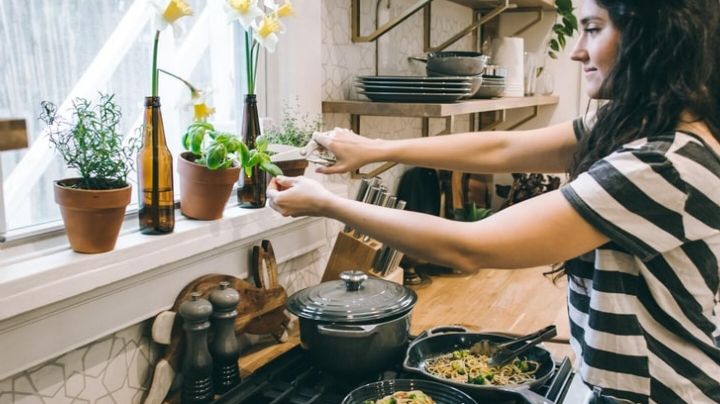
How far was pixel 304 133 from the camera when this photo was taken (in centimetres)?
156

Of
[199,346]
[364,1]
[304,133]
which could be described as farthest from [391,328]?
[364,1]

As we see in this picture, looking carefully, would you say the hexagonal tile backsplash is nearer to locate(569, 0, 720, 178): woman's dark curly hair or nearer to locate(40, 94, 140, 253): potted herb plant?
locate(40, 94, 140, 253): potted herb plant

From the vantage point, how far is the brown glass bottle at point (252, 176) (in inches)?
57.8

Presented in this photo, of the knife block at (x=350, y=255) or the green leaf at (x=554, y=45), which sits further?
the green leaf at (x=554, y=45)

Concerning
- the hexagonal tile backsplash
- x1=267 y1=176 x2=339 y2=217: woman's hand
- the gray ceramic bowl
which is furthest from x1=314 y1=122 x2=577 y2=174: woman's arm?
the gray ceramic bowl

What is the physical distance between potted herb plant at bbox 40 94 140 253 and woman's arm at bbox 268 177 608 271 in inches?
11.8

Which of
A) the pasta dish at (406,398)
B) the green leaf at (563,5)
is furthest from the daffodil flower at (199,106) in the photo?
the green leaf at (563,5)

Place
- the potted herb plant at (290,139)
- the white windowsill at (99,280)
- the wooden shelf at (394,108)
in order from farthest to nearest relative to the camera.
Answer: the wooden shelf at (394,108) → the potted herb plant at (290,139) → the white windowsill at (99,280)

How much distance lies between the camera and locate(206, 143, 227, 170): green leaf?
4.19ft

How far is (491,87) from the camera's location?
2.22 metres

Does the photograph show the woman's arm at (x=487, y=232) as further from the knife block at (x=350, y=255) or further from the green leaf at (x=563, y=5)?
the green leaf at (x=563, y=5)

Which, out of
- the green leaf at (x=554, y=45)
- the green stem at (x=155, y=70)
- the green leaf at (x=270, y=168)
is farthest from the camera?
the green leaf at (x=554, y=45)

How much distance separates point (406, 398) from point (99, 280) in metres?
0.56

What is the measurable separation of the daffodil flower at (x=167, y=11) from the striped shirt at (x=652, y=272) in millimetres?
714
